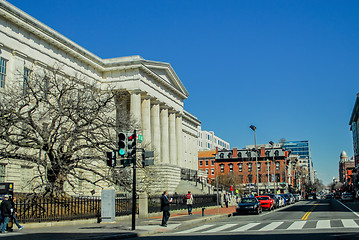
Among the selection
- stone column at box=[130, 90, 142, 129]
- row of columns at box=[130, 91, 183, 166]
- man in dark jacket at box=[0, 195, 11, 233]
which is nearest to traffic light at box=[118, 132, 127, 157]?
man in dark jacket at box=[0, 195, 11, 233]

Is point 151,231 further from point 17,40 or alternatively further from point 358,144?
point 358,144

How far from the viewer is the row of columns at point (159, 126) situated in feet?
175

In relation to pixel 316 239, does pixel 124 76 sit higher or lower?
higher

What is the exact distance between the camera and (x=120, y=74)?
179 ft

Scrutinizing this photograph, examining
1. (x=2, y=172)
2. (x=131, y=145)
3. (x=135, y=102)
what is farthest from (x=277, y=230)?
(x=135, y=102)

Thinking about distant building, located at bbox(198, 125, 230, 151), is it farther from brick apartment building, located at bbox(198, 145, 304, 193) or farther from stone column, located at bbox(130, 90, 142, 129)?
stone column, located at bbox(130, 90, 142, 129)

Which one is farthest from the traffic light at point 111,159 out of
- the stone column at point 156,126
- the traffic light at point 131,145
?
the stone column at point 156,126

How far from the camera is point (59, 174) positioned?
79.2 feet

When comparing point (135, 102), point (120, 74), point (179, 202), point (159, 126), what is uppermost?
point (120, 74)

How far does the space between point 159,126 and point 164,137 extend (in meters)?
1.98

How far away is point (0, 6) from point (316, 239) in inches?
1344

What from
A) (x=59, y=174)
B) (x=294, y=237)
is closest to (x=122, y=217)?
(x=59, y=174)

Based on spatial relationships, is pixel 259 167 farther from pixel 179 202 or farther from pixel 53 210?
pixel 53 210

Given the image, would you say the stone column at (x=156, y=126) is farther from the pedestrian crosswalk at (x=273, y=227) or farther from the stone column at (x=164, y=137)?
the pedestrian crosswalk at (x=273, y=227)
